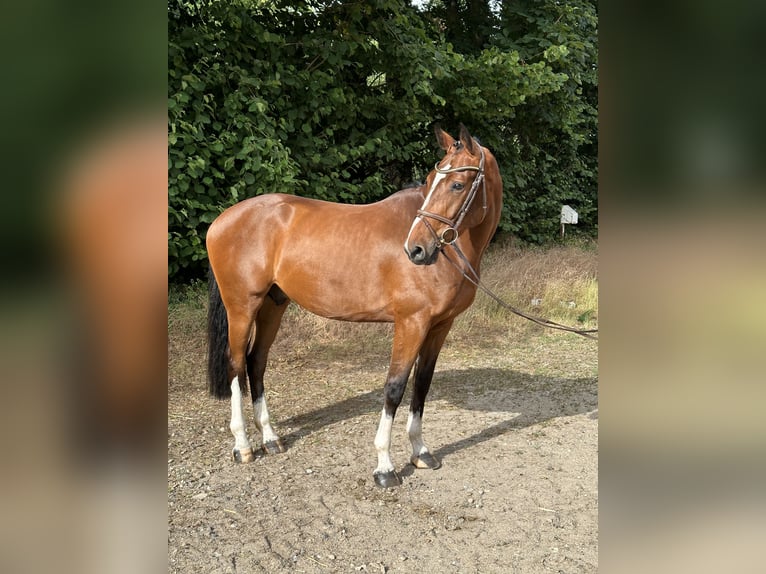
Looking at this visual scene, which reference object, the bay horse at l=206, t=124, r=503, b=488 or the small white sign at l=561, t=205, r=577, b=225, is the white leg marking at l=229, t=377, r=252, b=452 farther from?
the small white sign at l=561, t=205, r=577, b=225

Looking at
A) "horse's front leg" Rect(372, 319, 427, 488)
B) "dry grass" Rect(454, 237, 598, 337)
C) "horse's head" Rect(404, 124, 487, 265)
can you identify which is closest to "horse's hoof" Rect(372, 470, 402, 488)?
"horse's front leg" Rect(372, 319, 427, 488)

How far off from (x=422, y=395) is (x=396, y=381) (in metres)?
0.39

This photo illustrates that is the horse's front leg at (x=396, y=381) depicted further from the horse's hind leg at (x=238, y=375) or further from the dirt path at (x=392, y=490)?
the horse's hind leg at (x=238, y=375)

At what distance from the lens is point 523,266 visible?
27.5 ft

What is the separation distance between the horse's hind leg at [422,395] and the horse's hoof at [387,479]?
0.88 feet

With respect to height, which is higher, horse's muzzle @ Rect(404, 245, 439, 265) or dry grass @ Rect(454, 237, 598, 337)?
horse's muzzle @ Rect(404, 245, 439, 265)

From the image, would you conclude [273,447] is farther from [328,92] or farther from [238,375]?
[328,92]

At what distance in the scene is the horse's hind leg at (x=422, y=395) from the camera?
11.8 feet

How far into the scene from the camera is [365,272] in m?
3.49

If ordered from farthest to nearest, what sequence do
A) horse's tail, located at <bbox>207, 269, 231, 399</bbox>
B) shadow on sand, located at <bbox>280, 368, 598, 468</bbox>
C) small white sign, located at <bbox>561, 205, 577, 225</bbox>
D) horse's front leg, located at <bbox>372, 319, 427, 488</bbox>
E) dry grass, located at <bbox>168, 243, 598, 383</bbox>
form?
1. small white sign, located at <bbox>561, 205, 577, 225</bbox>
2. dry grass, located at <bbox>168, 243, 598, 383</bbox>
3. shadow on sand, located at <bbox>280, 368, 598, 468</bbox>
4. horse's tail, located at <bbox>207, 269, 231, 399</bbox>
5. horse's front leg, located at <bbox>372, 319, 427, 488</bbox>

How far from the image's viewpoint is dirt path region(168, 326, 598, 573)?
2.65m
